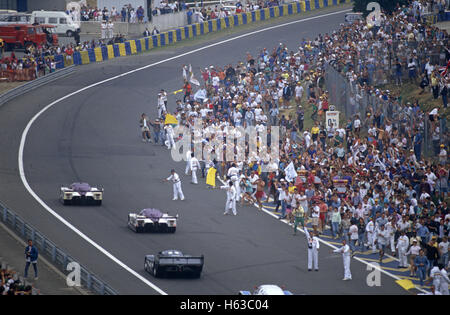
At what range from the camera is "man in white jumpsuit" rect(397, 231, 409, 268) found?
30.0 meters

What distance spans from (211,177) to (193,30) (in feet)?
110

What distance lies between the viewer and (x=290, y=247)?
107ft

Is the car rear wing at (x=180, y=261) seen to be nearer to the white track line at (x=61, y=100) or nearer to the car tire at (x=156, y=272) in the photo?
the car tire at (x=156, y=272)

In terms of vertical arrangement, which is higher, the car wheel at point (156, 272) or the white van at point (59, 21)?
the white van at point (59, 21)

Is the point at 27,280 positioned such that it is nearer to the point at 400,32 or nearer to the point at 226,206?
the point at 226,206

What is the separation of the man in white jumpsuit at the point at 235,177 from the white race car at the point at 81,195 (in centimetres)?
572

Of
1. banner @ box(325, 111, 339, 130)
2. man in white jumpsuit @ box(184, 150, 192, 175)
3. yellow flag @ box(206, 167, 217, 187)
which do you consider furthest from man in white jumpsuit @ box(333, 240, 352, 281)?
man in white jumpsuit @ box(184, 150, 192, 175)

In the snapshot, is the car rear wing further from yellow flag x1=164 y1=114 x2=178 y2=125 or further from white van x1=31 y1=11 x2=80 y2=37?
white van x1=31 y1=11 x2=80 y2=37

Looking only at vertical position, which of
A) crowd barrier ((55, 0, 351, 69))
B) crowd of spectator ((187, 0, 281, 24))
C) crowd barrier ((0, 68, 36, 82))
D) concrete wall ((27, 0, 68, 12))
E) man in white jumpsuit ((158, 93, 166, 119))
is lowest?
man in white jumpsuit ((158, 93, 166, 119))

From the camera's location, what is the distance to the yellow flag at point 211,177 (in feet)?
131

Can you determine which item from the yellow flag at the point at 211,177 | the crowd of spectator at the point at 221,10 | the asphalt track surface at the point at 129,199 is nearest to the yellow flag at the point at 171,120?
the asphalt track surface at the point at 129,199

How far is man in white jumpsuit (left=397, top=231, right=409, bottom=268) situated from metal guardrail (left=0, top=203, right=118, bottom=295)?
405 inches

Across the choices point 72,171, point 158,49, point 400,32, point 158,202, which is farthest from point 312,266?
point 158,49

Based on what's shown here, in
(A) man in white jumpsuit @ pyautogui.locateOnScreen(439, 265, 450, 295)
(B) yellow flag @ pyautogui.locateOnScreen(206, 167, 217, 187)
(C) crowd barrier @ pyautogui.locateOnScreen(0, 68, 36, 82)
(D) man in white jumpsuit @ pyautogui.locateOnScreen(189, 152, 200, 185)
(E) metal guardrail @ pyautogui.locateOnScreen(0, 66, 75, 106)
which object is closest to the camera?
(A) man in white jumpsuit @ pyautogui.locateOnScreen(439, 265, 450, 295)
